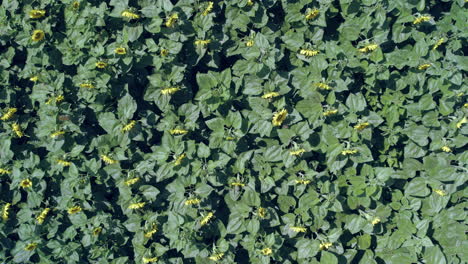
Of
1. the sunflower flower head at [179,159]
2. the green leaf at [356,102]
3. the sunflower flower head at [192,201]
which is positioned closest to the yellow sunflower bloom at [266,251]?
the sunflower flower head at [192,201]

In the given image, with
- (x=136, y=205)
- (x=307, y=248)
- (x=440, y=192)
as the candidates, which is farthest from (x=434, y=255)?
(x=136, y=205)

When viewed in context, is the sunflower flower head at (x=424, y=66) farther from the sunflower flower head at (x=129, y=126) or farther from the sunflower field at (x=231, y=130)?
the sunflower flower head at (x=129, y=126)

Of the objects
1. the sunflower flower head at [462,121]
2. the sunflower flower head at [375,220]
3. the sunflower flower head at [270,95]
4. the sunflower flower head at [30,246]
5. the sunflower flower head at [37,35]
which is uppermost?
the sunflower flower head at [37,35]

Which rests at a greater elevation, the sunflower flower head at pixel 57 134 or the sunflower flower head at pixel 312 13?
the sunflower flower head at pixel 312 13

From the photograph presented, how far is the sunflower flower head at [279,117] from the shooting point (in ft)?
9.31

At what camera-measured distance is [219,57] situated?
2959 mm

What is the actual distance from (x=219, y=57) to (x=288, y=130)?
2.15 feet

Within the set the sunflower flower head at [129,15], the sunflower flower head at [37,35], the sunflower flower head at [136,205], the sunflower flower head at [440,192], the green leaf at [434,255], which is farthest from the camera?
the green leaf at [434,255]

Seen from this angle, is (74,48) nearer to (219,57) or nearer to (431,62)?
(219,57)

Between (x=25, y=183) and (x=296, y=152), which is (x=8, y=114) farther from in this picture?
(x=296, y=152)

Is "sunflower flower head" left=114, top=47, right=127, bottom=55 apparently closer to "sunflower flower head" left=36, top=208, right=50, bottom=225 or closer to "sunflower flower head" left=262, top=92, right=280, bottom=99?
"sunflower flower head" left=262, top=92, right=280, bottom=99

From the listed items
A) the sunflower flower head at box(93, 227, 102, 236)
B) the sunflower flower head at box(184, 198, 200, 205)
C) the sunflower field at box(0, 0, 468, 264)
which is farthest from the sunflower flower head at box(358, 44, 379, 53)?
the sunflower flower head at box(93, 227, 102, 236)

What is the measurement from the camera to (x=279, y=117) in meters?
2.86

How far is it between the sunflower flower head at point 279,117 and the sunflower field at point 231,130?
50mm
